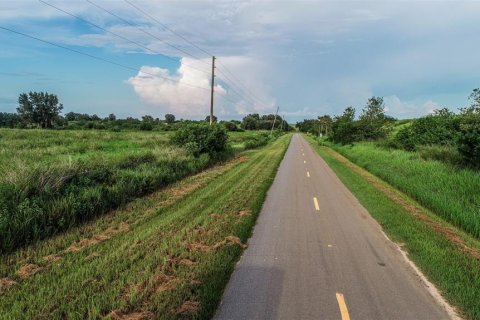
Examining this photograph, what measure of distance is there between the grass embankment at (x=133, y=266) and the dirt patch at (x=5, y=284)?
16 millimetres

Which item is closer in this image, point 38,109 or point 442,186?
point 442,186

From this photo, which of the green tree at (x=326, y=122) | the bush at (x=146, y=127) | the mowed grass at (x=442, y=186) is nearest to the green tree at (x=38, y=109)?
the bush at (x=146, y=127)

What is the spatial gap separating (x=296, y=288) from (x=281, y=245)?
227 centimetres

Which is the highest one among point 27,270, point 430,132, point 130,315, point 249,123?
point 249,123

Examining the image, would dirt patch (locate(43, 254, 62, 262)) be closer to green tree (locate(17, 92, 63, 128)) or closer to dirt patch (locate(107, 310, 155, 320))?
dirt patch (locate(107, 310, 155, 320))

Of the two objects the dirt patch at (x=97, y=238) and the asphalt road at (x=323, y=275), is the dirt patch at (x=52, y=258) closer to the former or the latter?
the dirt patch at (x=97, y=238)

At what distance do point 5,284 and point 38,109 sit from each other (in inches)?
3430

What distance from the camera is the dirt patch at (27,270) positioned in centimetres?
609

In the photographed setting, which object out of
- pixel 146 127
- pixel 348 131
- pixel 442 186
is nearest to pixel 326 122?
pixel 348 131

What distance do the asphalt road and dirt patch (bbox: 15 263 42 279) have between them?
3.47 m

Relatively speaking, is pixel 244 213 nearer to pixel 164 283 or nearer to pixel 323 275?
pixel 323 275

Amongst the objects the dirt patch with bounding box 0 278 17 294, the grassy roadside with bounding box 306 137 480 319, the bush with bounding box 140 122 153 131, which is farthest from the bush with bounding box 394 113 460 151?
the bush with bounding box 140 122 153 131

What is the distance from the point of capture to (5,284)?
18.8ft

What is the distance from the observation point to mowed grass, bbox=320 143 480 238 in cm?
1065
